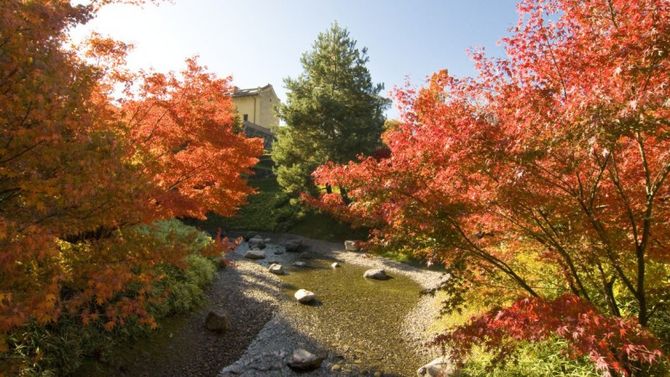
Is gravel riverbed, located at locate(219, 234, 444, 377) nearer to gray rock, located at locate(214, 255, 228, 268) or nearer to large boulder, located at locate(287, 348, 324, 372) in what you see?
large boulder, located at locate(287, 348, 324, 372)

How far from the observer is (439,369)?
738 cm

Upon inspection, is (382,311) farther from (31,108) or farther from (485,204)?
(31,108)

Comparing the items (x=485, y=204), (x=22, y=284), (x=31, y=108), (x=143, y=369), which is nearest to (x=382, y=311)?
(x=143, y=369)

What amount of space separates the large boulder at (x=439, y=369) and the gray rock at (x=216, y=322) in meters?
4.78

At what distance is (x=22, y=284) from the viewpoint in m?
4.11

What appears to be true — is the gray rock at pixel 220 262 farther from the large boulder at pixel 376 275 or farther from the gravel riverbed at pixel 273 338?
the large boulder at pixel 376 275

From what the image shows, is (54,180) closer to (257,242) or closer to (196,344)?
(196,344)

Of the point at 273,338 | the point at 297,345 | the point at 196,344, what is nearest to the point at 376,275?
the point at 273,338

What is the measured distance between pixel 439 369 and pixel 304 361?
2.66 metres

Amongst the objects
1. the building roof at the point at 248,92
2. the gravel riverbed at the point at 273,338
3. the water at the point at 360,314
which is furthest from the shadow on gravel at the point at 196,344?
the building roof at the point at 248,92

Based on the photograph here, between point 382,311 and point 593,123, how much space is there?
9.11m

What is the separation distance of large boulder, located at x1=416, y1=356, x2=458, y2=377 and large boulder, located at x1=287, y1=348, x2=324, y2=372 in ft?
6.75

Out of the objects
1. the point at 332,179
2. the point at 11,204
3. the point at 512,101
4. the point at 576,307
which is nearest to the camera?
the point at 576,307

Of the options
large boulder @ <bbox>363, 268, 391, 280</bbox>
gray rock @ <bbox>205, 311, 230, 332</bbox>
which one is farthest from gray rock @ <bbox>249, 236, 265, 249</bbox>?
gray rock @ <bbox>205, 311, 230, 332</bbox>
